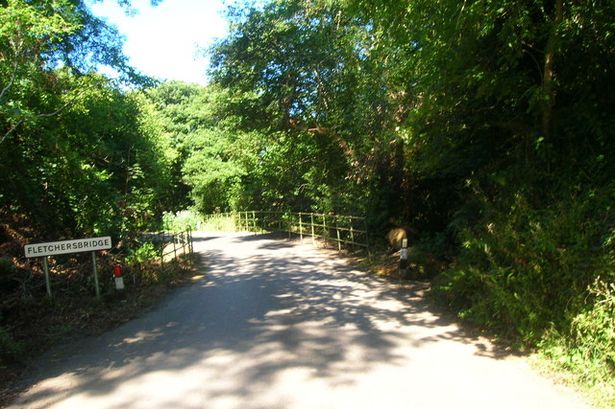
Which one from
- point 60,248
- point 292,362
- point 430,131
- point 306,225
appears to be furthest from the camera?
point 306,225

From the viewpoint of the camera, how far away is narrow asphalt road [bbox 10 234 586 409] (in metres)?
4.38

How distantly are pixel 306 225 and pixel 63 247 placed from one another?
45.3 ft

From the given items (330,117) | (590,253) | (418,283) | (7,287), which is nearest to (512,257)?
(590,253)

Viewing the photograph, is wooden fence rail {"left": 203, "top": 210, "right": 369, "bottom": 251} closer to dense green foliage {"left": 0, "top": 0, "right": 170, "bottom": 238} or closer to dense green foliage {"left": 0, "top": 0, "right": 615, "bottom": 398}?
dense green foliage {"left": 0, "top": 0, "right": 615, "bottom": 398}

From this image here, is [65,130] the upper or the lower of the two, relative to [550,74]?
upper

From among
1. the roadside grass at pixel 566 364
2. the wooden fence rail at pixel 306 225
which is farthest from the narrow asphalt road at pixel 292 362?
the wooden fence rail at pixel 306 225

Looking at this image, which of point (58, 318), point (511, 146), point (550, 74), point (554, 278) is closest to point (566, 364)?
point (554, 278)

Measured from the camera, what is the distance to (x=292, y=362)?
5.30m

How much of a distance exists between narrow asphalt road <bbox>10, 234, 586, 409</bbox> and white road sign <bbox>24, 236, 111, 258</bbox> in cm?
163

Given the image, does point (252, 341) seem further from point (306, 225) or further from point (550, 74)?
point (306, 225)

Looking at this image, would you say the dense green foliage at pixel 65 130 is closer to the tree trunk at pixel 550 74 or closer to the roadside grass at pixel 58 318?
the roadside grass at pixel 58 318

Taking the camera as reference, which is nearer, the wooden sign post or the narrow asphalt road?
the narrow asphalt road

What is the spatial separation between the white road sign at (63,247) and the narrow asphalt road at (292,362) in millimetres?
1632

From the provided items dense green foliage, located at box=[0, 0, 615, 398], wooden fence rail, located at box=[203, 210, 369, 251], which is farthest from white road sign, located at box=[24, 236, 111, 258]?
wooden fence rail, located at box=[203, 210, 369, 251]
